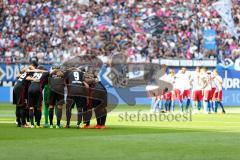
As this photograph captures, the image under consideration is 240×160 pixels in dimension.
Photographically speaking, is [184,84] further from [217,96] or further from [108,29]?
[108,29]

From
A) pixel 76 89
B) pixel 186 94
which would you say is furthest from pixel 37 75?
pixel 186 94

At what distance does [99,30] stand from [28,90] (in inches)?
909

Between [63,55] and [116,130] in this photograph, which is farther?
[63,55]

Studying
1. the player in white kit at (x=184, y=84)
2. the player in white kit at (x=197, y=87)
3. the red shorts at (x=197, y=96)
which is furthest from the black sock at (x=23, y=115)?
the red shorts at (x=197, y=96)

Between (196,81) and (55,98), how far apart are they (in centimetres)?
1375

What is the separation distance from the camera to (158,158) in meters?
12.8

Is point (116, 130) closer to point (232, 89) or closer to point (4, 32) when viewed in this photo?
point (232, 89)

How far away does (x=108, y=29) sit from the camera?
44531 mm

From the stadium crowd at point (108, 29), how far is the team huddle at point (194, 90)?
8365 millimetres

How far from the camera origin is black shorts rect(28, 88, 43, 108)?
21.3m

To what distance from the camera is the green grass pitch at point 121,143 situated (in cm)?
1312

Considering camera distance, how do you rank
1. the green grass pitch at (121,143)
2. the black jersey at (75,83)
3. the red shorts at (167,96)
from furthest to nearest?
the red shorts at (167,96), the black jersey at (75,83), the green grass pitch at (121,143)

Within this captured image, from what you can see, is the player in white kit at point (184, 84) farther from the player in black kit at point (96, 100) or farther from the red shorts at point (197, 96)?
the player in black kit at point (96, 100)

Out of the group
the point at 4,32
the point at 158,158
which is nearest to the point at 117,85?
the point at 4,32
